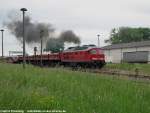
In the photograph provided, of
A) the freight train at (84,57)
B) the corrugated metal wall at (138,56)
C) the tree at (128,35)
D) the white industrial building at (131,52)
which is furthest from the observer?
the tree at (128,35)

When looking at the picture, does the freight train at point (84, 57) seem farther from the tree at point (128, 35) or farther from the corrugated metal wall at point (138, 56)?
the tree at point (128, 35)

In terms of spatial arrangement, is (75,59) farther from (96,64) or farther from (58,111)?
(58,111)

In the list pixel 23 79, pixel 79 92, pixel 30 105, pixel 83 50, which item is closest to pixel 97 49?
pixel 83 50

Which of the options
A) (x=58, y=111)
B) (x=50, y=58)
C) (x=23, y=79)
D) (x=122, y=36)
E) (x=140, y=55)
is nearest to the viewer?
(x=58, y=111)

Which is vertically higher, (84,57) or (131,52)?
(131,52)

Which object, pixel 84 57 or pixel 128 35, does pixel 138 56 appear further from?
pixel 128 35

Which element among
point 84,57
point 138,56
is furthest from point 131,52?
point 84,57

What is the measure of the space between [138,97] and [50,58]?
29818 millimetres

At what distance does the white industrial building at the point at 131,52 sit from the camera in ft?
196

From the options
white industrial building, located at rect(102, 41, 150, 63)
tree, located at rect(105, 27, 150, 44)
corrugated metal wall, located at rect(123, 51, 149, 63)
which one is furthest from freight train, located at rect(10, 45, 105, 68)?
tree, located at rect(105, 27, 150, 44)

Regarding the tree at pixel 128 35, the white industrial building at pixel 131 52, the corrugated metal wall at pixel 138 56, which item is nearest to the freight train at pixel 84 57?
the white industrial building at pixel 131 52

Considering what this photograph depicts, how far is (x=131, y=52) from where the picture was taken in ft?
207

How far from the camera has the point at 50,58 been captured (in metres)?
39.9

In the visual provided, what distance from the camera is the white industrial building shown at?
59872mm
